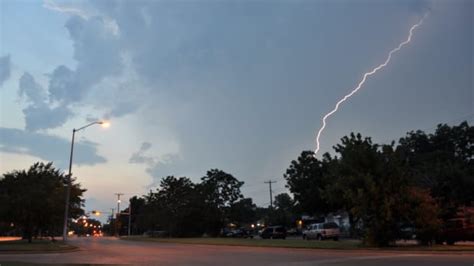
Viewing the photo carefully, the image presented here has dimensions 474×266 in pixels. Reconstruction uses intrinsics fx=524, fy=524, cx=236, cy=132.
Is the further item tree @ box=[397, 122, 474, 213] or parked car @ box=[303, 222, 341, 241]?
tree @ box=[397, 122, 474, 213]

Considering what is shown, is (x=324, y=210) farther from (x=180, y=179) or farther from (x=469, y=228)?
(x=469, y=228)

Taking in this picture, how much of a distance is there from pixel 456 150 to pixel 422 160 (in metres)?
16.4

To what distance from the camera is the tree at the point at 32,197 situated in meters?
45.3

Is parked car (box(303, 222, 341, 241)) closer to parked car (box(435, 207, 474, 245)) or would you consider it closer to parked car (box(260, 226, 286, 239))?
parked car (box(260, 226, 286, 239))

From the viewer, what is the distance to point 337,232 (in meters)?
54.2

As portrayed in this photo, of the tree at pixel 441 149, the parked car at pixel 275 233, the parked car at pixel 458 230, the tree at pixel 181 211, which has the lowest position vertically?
the parked car at pixel 458 230

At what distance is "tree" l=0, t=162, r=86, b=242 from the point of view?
4534 cm

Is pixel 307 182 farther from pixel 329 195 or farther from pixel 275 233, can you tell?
pixel 329 195

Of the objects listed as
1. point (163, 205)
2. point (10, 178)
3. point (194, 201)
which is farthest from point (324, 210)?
point (10, 178)

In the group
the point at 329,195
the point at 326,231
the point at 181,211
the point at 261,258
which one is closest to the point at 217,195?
the point at 181,211

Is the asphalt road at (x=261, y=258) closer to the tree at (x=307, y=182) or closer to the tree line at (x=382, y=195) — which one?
the tree line at (x=382, y=195)

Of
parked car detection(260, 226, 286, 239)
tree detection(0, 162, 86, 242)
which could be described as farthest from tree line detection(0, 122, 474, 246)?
parked car detection(260, 226, 286, 239)

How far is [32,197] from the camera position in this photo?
45500 millimetres

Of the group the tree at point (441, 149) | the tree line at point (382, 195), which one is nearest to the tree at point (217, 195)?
the tree at point (441, 149)
